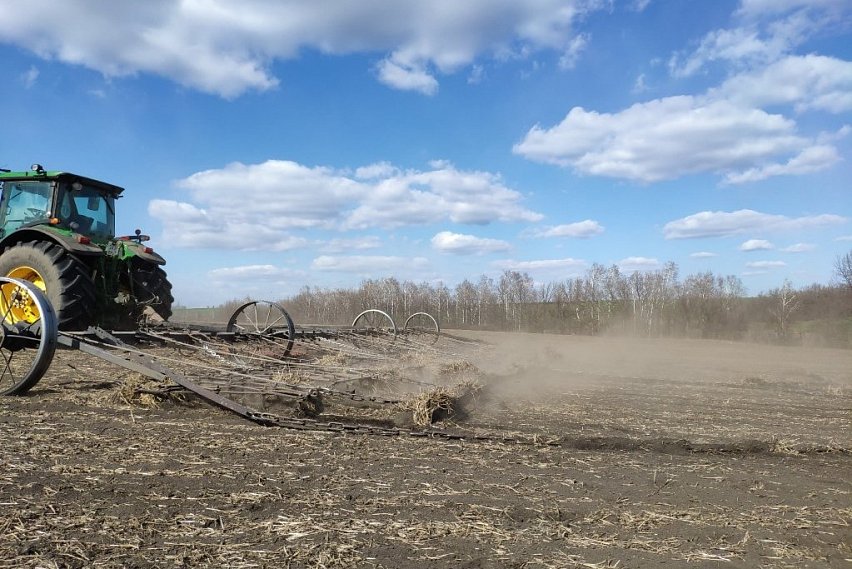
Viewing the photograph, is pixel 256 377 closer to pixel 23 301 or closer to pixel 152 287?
pixel 23 301

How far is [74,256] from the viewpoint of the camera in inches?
352

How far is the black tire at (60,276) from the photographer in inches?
332

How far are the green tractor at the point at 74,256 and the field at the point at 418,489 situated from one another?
2125 mm

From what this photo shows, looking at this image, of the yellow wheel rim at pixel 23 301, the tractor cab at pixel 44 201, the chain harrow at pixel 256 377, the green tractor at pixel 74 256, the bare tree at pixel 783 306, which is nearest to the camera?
the chain harrow at pixel 256 377

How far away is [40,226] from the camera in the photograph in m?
9.38

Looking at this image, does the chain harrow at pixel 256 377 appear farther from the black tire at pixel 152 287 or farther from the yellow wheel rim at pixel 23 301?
the black tire at pixel 152 287

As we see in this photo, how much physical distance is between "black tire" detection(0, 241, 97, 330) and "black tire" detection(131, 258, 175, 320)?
4.31 ft

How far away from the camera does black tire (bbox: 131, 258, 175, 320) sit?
34.0 ft

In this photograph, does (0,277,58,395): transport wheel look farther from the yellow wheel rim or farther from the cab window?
the cab window

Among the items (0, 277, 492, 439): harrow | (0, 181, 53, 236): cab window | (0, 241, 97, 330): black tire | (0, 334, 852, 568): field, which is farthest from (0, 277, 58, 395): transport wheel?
(0, 181, 53, 236): cab window

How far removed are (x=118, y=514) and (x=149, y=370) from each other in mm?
2931

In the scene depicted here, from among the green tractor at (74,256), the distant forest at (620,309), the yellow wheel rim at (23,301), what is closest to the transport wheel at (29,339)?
the yellow wheel rim at (23,301)

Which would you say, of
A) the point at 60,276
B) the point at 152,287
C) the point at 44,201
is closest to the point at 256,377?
the point at 60,276

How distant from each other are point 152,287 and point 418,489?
8.56m
